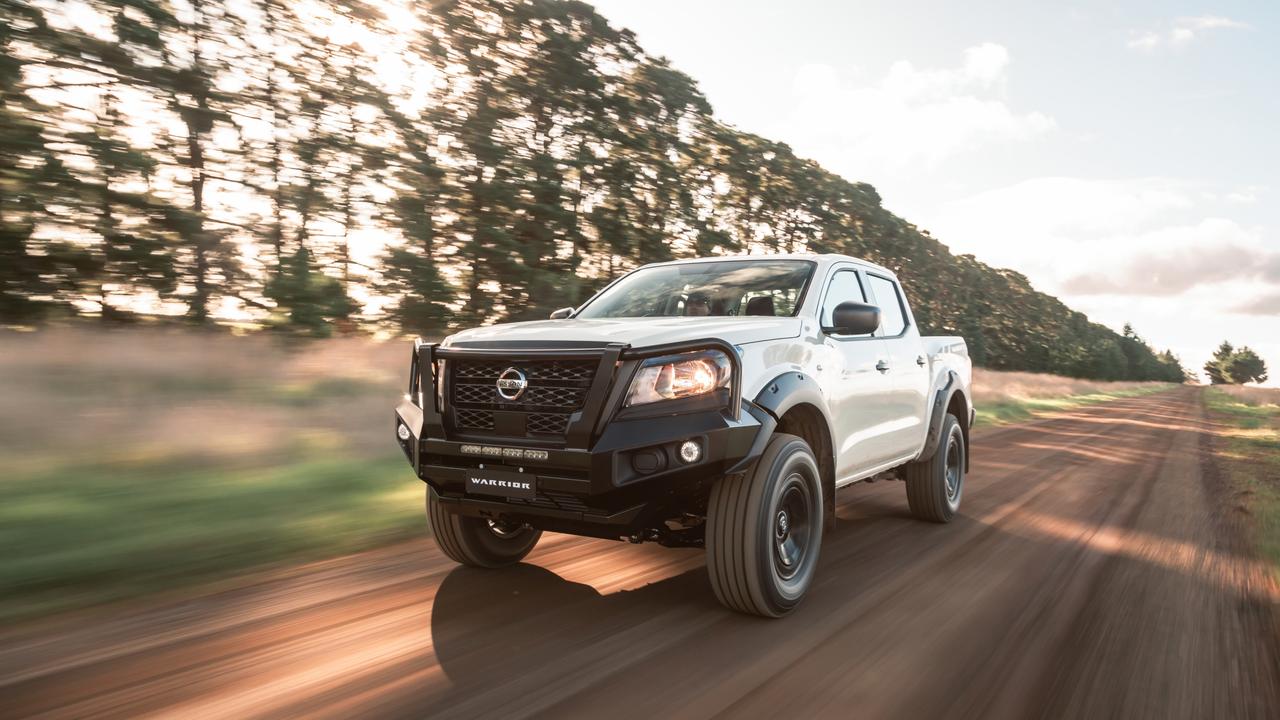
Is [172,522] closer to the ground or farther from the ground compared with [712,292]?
closer to the ground

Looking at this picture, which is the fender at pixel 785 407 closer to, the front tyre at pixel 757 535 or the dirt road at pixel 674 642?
the front tyre at pixel 757 535

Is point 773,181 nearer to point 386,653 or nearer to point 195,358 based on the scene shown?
point 195,358

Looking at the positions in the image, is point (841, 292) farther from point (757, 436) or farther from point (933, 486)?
point (933, 486)

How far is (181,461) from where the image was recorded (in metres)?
6.83

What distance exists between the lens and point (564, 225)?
12.3 m

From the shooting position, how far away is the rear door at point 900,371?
5.62 meters

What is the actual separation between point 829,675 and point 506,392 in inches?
70.8

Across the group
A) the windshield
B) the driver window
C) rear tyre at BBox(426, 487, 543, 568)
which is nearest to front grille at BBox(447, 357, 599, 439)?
rear tyre at BBox(426, 487, 543, 568)

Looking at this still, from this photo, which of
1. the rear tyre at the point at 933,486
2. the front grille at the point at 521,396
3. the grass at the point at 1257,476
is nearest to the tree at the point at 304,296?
the front grille at the point at 521,396

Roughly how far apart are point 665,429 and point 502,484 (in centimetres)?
77

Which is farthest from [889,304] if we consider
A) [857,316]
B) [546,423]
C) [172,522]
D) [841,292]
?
[172,522]

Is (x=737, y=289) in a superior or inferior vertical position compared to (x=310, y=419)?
superior

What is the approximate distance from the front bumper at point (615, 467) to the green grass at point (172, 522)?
1792mm

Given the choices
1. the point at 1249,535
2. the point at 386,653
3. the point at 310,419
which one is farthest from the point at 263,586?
the point at 1249,535
